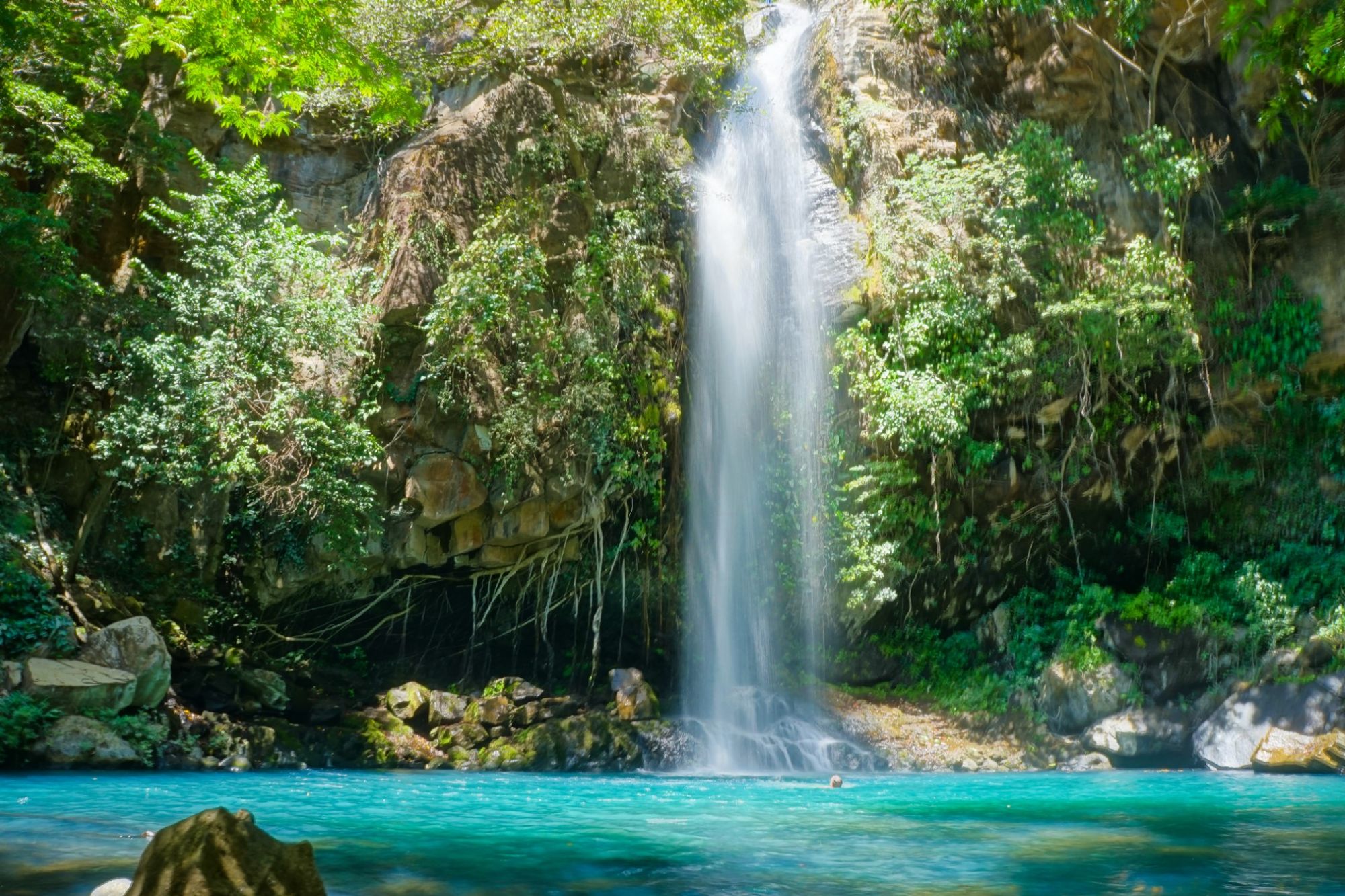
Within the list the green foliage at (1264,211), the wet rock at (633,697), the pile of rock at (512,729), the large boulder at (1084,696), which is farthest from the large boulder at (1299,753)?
the wet rock at (633,697)

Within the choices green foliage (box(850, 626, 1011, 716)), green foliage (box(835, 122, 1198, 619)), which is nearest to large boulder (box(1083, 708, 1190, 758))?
green foliage (box(850, 626, 1011, 716))

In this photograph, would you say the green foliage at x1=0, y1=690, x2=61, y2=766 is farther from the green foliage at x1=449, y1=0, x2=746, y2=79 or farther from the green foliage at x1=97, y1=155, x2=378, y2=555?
the green foliage at x1=449, y1=0, x2=746, y2=79

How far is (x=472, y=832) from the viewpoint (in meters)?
6.45

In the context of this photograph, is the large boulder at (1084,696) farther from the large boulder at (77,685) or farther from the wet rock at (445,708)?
the large boulder at (77,685)

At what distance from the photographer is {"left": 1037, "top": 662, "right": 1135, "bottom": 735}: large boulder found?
13227 millimetres

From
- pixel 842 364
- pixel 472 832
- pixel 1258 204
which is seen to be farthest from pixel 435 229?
pixel 1258 204

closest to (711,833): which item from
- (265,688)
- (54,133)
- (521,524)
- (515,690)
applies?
(515,690)

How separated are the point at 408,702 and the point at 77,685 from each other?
13.0 feet

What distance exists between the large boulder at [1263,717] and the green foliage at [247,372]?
11.3 meters

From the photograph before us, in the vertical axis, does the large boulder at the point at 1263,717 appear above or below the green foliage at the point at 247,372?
below

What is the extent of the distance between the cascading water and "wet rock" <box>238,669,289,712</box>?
560 cm

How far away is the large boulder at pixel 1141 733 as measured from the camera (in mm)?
12727

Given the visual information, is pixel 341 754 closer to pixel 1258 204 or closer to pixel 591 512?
pixel 591 512

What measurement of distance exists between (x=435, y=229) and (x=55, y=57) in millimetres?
4947
